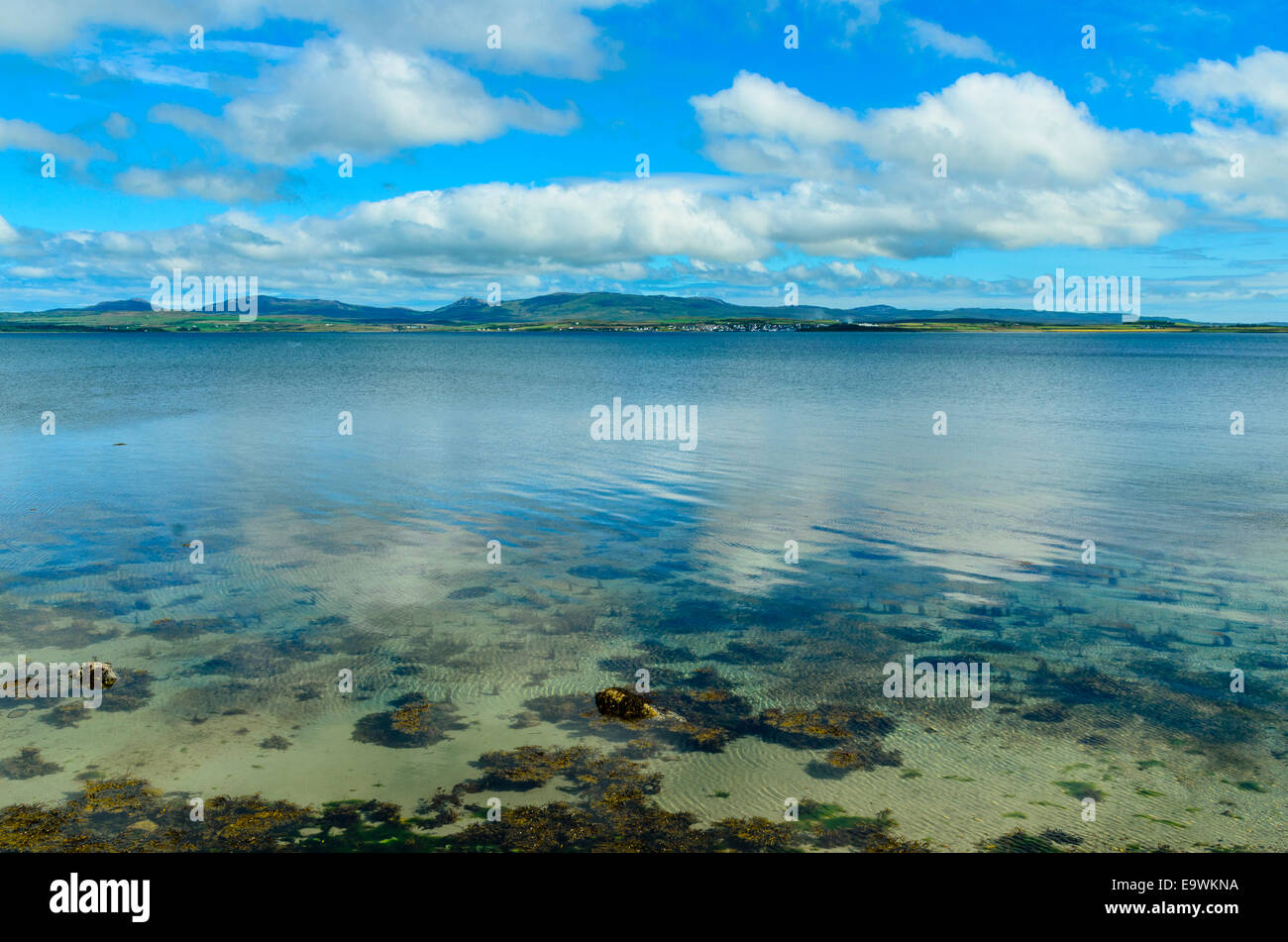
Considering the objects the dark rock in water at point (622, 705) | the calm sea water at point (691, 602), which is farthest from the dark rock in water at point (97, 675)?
the dark rock in water at point (622, 705)

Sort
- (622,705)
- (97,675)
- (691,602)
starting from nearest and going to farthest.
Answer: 1. (622,705)
2. (97,675)
3. (691,602)

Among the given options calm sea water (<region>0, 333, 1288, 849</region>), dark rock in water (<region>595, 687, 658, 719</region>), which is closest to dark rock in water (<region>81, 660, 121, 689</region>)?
calm sea water (<region>0, 333, 1288, 849</region>)

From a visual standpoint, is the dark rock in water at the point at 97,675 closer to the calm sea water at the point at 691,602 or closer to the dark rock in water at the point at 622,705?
the calm sea water at the point at 691,602

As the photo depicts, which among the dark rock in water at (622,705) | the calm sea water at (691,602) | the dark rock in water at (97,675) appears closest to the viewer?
the calm sea water at (691,602)

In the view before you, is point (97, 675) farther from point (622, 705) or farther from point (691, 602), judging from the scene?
point (691, 602)

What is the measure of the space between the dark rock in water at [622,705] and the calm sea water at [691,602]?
77 cm

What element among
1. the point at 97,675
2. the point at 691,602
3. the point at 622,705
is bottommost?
the point at 622,705

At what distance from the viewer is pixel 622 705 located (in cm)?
1364

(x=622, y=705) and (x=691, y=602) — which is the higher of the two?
(x=691, y=602)

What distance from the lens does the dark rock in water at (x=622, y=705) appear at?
13539mm

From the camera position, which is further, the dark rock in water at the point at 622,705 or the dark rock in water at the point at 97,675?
the dark rock in water at the point at 97,675

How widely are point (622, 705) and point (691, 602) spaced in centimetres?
567

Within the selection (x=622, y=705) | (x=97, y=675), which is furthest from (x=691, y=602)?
(x=97, y=675)

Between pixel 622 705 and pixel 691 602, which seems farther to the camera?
pixel 691 602
